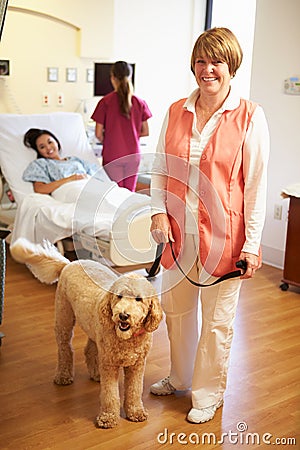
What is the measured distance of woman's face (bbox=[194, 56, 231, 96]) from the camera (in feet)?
7.70

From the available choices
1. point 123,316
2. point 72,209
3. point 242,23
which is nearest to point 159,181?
point 123,316

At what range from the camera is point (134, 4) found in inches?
221

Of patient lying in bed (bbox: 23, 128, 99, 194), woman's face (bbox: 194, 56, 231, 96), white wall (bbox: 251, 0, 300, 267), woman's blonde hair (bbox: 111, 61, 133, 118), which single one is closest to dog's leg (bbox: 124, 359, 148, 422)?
woman's face (bbox: 194, 56, 231, 96)

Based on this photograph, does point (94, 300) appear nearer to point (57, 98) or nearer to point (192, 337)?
point (192, 337)

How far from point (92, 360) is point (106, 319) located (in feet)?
1.72

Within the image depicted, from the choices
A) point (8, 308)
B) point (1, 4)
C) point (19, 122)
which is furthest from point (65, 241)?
point (1, 4)

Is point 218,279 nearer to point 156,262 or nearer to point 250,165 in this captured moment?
point 156,262

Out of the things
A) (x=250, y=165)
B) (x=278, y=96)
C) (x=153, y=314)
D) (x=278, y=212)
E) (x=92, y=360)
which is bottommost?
(x=92, y=360)

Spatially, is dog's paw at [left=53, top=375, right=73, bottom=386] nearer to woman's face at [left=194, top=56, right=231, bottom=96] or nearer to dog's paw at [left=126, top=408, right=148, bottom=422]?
dog's paw at [left=126, top=408, right=148, bottom=422]

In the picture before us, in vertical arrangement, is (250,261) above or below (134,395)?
above

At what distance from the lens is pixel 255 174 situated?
2.40 metres

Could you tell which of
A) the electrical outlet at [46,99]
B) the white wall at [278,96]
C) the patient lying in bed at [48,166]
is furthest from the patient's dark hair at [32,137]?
the white wall at [278,96]

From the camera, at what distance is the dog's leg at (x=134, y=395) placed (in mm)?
2574

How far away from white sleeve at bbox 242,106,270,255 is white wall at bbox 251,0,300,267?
2.24 meters
